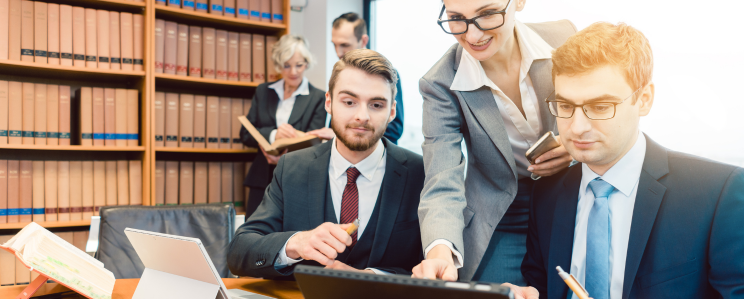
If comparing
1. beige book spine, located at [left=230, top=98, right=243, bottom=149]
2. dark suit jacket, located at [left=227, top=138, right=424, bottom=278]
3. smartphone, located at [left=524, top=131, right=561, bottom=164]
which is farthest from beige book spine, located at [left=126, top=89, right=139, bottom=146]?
smartphone, located at [left=524, top=131, right=561, bottom=164]

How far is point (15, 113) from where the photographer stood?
273cm

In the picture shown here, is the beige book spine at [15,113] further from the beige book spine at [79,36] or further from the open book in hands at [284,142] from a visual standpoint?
the open book in hands at [284,142]

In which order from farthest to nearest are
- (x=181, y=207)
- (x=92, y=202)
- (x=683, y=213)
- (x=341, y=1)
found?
(x=341, y=1) → (x=92, y=202) → (x=181, y=207) → (x=683, y=213)

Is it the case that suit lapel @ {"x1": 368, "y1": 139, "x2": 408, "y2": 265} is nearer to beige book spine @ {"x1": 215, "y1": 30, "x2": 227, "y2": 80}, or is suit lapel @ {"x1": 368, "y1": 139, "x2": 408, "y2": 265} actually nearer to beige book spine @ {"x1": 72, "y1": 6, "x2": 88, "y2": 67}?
beige book spine @ {"x1": 215, "y1": 30, "x2": 227, "y2": 80}

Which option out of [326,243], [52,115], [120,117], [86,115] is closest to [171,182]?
[120,117]

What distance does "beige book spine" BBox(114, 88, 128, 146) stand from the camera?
2.97 meters

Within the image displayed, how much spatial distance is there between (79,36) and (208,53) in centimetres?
71

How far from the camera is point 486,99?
146 cm

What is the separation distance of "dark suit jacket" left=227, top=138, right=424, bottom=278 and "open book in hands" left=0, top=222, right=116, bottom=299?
1.31 ft

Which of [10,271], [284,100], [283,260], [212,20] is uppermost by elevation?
[212,20]

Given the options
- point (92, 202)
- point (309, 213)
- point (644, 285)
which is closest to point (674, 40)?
point (644, 285)

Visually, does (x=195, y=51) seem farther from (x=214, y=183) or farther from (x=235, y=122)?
(x=214, y=183)

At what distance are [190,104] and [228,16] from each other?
615 mm

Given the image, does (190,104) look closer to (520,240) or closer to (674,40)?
(520,240)
